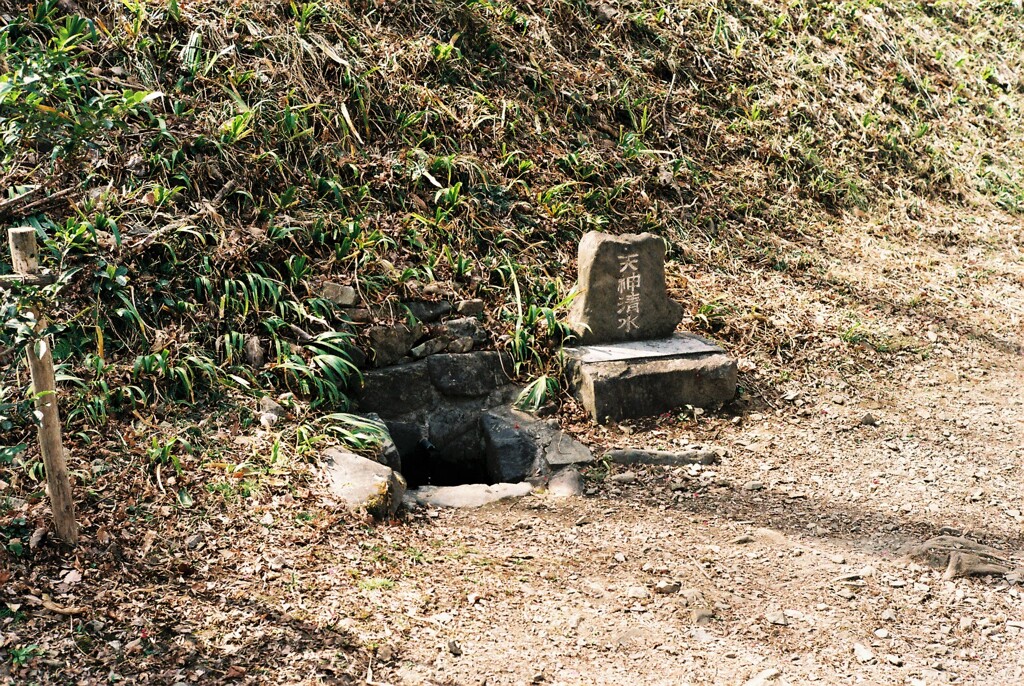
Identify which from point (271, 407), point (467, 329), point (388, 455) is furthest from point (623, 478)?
point (271, 407)

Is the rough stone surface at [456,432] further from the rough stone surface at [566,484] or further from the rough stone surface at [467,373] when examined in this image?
the rough stone surface at [566,484]

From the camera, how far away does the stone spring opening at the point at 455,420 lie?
4.78 meters

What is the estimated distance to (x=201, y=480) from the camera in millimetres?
3791

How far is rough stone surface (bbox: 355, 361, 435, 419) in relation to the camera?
4820mm

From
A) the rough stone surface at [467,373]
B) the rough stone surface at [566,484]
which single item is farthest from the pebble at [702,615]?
the rough stone surface at [467,373]

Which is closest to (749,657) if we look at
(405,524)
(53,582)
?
(405,524)

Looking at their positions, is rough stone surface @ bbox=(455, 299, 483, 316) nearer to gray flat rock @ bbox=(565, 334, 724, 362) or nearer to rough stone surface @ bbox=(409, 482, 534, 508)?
gray flat rock @ bbox=(565, 334, 724, 362)

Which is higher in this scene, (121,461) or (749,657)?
(121,461)

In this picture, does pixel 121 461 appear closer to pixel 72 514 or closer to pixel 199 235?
pixel 72 514

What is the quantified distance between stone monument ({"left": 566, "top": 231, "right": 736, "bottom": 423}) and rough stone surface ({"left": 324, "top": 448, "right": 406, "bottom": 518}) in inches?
54.9

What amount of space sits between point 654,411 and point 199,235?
272 centimetres

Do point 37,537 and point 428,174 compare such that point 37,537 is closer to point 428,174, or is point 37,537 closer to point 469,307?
point 469,307

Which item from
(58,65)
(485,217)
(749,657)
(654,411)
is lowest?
(749,657)

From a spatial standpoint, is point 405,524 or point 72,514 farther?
point 405,524
